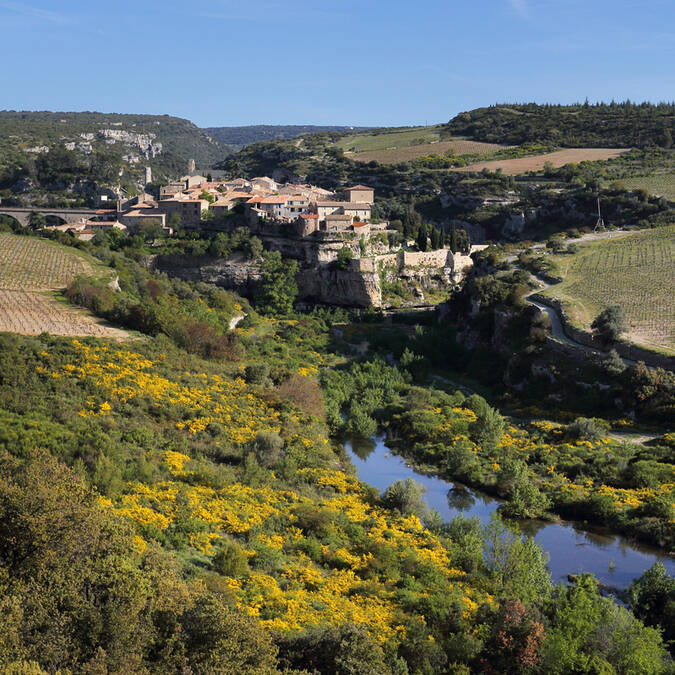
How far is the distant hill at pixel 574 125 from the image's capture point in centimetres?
11056

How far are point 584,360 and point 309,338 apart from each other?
19.8 metres

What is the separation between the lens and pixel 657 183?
267 feet

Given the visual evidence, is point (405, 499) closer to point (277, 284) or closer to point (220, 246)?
point (277, 284)

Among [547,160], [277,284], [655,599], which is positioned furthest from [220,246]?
[547,160]

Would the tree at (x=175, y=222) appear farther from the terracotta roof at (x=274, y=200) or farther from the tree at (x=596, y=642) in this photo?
the tree at (x=596, y=642)

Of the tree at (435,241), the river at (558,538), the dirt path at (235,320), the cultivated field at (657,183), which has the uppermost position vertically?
the cultivated field at (657,183)

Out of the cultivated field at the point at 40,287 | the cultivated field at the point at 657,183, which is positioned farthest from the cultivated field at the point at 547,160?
the cultivated field at the point at 40,287

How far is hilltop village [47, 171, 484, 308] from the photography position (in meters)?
58.2

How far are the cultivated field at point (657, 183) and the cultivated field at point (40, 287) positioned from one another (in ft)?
193

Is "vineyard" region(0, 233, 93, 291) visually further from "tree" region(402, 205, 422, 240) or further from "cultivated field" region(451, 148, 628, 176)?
"cultivated field" region(451, 148, 628, 176)

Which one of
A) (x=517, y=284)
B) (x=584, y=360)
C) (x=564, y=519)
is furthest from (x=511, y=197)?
(x=564, y=519)

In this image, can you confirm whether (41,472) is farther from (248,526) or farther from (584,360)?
(584,360)

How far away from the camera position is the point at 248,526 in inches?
853

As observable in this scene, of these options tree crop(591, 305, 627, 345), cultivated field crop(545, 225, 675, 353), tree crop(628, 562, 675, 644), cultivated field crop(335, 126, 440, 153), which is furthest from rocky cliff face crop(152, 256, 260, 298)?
cultivated field crop(335, 126, 440, 153)
